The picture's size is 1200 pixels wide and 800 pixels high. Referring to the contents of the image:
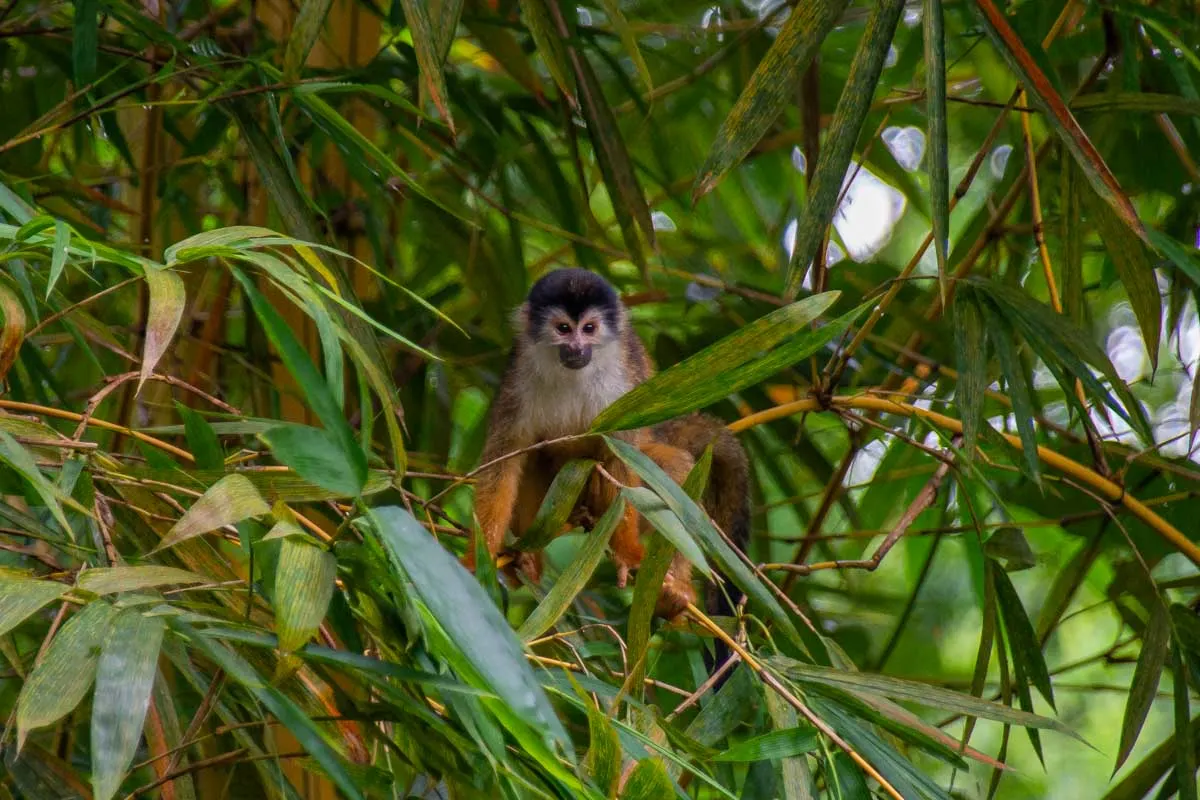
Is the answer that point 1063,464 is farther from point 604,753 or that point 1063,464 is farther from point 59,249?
point 59,249

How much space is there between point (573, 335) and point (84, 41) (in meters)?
1.24

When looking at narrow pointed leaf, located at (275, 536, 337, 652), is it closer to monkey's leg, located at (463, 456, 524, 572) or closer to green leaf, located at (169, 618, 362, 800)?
green leaf, located at (169, 618, 362, 800)

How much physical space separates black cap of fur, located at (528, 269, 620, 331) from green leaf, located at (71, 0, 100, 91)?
114 centimetres

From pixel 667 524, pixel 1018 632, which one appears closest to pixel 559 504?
pixel 667 524

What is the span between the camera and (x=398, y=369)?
141 inches

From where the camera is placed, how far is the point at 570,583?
1722 millimetres

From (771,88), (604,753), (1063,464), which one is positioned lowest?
(604,753)

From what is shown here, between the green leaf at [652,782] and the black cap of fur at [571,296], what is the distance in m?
1.71

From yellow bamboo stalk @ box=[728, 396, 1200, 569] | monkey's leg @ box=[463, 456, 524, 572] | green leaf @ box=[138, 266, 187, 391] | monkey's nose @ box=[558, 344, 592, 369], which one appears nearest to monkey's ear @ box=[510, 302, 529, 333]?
monkey's nose @ box=[558, 344, 592, 369]

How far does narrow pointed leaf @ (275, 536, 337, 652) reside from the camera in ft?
4.38

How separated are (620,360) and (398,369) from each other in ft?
2.21

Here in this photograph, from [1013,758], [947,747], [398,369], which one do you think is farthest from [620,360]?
[1013,758]

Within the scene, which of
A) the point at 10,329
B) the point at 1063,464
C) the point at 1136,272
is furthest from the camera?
the point at 1063,464

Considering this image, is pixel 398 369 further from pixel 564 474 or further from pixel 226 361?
pixel 564 474
